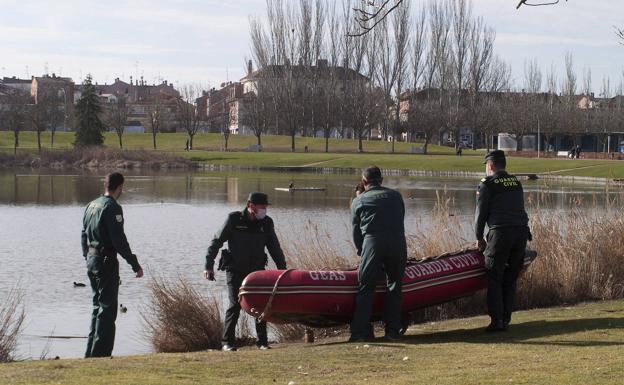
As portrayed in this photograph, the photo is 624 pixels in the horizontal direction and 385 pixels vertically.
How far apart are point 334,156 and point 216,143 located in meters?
27.0

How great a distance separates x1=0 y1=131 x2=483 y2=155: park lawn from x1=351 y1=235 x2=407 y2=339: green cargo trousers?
289 feet

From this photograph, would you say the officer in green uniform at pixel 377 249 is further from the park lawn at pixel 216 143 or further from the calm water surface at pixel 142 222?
the park lawn at pixel 216 143

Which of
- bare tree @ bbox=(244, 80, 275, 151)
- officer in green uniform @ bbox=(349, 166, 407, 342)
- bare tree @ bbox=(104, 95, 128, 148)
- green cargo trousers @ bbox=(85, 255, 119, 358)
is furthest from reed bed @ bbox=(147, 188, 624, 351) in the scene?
bare tree @ bbox=(104, 95, 128, 148)

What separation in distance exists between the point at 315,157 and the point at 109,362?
7995 cm

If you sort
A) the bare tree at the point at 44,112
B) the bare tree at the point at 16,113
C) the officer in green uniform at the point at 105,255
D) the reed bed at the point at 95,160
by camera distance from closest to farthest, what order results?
the officer in green uniform at the point at 105,255 → the reed bed at the point at 95,160 → the bare tree at the point at 16,113 → the bare tree at the point at 44,112

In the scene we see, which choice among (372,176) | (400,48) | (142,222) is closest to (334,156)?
(400,48)

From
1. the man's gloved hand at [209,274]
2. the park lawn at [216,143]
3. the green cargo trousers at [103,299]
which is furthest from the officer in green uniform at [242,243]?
the park lawn at [216,143]

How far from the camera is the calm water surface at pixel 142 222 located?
1695 centimetres

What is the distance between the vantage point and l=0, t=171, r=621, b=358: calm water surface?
16953 millimetres

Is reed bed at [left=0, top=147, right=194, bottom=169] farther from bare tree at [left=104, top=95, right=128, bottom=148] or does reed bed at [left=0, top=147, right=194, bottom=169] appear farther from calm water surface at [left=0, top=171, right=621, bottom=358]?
bare tree at [left=104, top=95, right=128, bottom=148]

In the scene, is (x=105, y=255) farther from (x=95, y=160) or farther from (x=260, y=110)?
(x=260, y=110)

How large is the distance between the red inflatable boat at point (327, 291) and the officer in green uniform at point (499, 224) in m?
0.60

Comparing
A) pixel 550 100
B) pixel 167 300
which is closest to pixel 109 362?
pixel 167 300

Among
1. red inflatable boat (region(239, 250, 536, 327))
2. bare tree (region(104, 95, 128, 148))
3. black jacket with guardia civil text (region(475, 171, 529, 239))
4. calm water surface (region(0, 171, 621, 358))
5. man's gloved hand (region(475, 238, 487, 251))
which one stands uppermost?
bare tree (region(104, 95, 128, 148))
